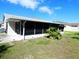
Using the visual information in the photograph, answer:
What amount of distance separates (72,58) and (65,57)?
0.50m

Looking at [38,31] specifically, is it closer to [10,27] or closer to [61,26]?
[10,27]

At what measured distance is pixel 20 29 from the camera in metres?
18.6

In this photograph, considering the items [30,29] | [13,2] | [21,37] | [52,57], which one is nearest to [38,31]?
[30,29]

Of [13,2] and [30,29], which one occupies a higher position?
[13,2]

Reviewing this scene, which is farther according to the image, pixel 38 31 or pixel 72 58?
pixel 38 31

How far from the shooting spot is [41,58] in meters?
8.48

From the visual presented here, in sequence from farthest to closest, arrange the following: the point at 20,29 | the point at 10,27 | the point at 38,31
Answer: the point at 38,31 < the point at 10,27 < the point at 20,29

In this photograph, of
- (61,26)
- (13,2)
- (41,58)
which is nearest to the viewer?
(41,58)

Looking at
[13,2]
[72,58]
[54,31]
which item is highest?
[13,2]

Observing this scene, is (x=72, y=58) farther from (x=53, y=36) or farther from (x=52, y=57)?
(x=53, y=36)

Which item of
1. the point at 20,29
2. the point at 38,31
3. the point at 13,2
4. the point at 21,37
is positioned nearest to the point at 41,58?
the point at 21,37

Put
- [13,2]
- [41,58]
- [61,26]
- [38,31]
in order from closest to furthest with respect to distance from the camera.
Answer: [41,58]
[38,31]
[61,26]
[13,2]

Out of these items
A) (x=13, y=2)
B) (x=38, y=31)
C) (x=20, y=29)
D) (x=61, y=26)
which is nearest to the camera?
(x=20, y=29)

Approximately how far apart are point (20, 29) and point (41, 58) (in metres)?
10.7
